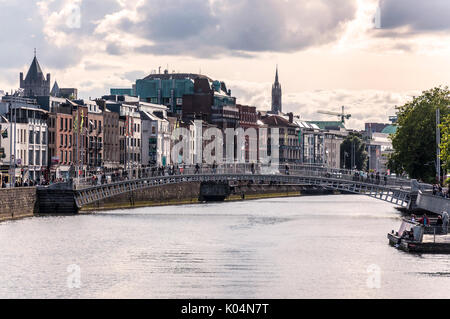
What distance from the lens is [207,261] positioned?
51906mm

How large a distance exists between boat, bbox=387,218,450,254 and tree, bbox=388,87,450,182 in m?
38.5

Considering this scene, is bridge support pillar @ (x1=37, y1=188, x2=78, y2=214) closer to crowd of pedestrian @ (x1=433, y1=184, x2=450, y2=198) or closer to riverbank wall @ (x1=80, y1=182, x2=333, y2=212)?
riverbank wall @ (x1=80, y1=182, x2=333, y2=212)

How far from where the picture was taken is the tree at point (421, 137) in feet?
319

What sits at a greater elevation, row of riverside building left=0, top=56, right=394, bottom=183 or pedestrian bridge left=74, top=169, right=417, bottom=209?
row of riverside building left=0, top=56, right=394, bottom=183

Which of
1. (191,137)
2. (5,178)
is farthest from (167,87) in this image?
(5,178)

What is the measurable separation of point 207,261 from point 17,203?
101ft

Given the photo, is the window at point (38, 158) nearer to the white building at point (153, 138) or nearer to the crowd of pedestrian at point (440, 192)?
the white building at point (153, 138)

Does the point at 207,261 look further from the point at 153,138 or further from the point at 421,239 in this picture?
the point at 153,138

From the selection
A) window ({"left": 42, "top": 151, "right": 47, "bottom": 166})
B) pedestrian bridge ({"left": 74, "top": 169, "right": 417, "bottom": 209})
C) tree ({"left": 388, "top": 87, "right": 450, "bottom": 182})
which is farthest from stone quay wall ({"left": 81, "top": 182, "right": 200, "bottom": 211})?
tree ({"left": 388, "top": 87, "right": 450, "bottom": 182})

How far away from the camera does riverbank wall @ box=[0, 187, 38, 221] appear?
75694mm
